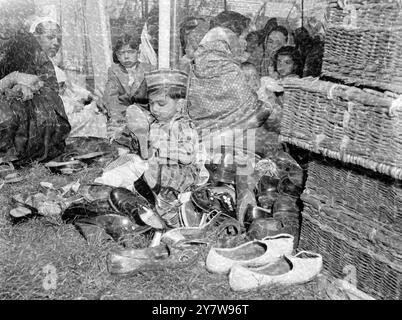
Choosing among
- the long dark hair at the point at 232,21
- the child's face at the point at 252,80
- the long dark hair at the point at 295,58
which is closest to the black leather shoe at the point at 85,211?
the child's face at the point at 252,80

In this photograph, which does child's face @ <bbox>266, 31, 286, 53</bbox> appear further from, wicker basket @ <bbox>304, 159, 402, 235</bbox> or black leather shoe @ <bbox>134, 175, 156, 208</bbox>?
wicker basket @ <bbox>304, 159, 402, 235</bbox>

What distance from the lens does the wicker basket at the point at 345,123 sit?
2521mm

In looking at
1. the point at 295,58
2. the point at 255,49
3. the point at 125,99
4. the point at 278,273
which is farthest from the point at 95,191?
the point at 255,49

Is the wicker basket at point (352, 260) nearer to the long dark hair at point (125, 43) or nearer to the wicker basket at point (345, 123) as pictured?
the wicker basket at point (345, 123)

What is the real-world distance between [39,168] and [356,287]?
3.37 metres

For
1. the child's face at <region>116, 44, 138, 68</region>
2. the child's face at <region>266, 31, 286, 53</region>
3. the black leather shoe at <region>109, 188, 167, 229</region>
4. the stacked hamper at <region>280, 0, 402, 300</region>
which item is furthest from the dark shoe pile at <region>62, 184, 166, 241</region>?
the child's face at <region>266, 31, 286, 53</region>

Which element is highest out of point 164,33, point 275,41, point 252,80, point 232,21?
point 232,21

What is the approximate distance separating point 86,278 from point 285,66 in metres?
4.40

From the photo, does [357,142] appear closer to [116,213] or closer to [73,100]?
[116,213]

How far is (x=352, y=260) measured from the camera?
289cm

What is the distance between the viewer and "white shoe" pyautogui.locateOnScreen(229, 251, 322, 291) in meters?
2.79

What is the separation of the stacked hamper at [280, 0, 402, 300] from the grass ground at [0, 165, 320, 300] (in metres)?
0.39

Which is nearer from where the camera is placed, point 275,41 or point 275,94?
point 275,94

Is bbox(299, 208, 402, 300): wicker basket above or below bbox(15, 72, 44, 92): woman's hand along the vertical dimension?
below
